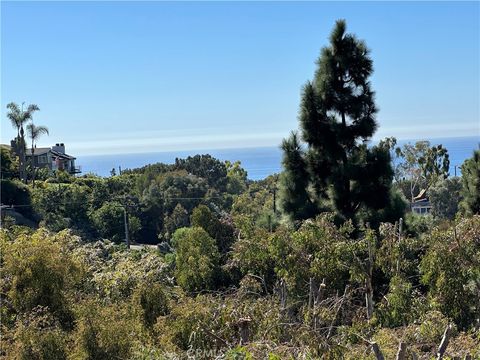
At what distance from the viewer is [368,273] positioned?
854cm

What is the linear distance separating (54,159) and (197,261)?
4131 cm

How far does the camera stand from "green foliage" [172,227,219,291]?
11047 millimetres

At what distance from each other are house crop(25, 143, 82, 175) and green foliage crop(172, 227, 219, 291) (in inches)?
1315

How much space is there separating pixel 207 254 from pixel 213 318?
4585 millimetres

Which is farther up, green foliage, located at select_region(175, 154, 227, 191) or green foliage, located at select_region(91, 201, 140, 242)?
green foliage, located at select_region(175, 154, 227, 191)

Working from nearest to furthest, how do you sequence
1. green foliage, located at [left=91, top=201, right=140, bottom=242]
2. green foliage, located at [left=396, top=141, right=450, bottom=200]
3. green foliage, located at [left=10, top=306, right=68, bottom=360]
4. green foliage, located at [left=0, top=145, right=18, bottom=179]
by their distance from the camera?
green foliage, located at [left=10, top=306, right=68, bottom=360] < green foliage, located at [left=91, top=201, right=140, bottom=242] < green foliage, located at [left=0, top=145, right=18, bottom=179] < green foliage, located at [left=396, top=141, right=450, bottom=200]

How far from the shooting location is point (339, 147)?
1157 centimetres

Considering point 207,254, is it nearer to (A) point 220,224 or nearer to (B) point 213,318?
(A) point 220,224

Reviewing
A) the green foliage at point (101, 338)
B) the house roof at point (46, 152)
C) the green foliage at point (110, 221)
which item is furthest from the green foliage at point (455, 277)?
the house roof at point (46, 152)

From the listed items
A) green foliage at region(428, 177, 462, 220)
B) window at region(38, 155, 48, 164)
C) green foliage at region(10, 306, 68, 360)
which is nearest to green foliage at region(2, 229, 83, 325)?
green foliage at region(10, 306, 68, 360)

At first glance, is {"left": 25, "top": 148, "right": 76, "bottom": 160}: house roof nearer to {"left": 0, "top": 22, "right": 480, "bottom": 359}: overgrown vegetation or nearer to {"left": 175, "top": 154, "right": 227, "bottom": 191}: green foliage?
{"left": 175, "top": 154, "right": 227, "bottom": 191}: green foliage

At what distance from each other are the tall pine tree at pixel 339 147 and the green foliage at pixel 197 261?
5.85 ft

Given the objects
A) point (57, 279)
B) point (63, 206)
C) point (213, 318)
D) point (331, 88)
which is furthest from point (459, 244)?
point (63, 206)

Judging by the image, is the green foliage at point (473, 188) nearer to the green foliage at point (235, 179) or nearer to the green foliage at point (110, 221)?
the green foliage at point (110, 221)
